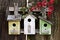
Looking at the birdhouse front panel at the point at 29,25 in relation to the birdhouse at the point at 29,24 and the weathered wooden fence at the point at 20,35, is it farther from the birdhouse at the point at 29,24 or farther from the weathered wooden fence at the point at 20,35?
the weathered wooden fence at the point at 20,35

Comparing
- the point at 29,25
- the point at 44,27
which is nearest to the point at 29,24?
the point at 29,25

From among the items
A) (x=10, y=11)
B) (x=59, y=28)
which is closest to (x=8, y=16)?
(x=10, y=11)

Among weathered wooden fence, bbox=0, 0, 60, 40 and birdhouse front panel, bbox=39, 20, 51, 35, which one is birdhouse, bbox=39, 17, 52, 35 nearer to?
birdhouse front panel, bbox=39, 20, 51, 35

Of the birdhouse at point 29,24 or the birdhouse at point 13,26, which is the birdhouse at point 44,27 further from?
the birdhouse at point 13,26

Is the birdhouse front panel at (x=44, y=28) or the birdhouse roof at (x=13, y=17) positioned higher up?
the birdhouse roof at (x=13, y=17)

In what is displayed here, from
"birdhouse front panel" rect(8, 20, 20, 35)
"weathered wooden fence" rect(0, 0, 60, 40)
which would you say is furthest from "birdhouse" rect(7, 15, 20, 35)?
"weathered wooden fence" rect(0, 0, 60, 40)

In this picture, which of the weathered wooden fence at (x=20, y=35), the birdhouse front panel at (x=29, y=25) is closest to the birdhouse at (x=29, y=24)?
the birdhouse front panel at (x=29, y=25)

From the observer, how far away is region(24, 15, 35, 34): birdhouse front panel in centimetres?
257

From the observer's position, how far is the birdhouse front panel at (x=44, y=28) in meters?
2.59

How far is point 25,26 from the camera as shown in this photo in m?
2.60

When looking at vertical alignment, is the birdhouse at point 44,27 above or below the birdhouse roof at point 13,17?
below

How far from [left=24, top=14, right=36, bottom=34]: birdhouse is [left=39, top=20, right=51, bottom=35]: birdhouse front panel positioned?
0.27 ft

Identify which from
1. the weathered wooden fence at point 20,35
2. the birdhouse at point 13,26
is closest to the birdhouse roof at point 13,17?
the birdhouse at point 13,26

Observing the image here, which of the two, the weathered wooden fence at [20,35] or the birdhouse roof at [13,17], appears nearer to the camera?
the birdhouse roof at [13,17]
